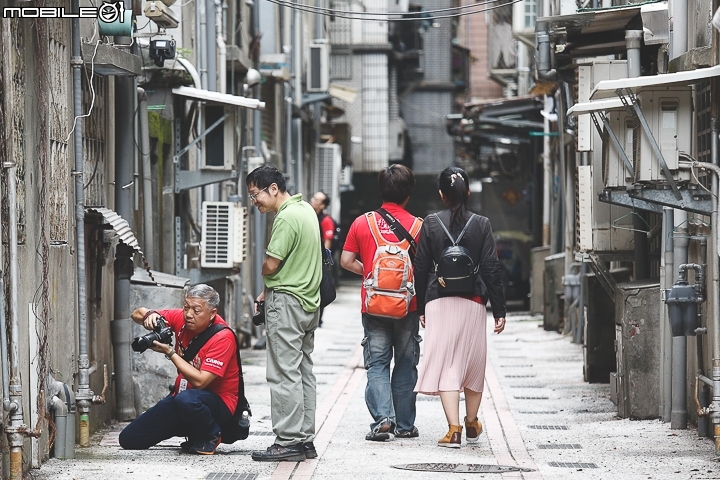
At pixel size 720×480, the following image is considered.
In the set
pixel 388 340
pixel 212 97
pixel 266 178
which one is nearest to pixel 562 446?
pixel 388 340

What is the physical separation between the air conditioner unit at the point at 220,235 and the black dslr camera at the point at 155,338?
7138mm

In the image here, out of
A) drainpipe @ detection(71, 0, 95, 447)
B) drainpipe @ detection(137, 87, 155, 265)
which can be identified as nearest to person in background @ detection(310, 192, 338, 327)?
drainpipe @ detection(137, 87, 155, 265)

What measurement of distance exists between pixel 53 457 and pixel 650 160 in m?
4.76

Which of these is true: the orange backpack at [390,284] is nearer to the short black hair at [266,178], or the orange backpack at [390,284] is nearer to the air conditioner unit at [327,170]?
the short black hair at [266,178]

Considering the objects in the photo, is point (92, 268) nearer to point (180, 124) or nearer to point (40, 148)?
point (40, 148)

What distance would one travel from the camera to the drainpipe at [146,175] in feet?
42.0

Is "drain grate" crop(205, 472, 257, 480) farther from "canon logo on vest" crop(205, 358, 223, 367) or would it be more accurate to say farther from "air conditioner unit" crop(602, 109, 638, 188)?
"air conditioner unit" crop(602, 109, 638, 188)

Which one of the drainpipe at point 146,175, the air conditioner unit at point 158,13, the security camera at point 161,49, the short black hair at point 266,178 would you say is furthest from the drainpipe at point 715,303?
the drainpipe at point 146,175

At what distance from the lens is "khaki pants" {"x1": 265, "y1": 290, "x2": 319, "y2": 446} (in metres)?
8.83

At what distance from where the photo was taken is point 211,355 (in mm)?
9062

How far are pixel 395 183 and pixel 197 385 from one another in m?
2.25

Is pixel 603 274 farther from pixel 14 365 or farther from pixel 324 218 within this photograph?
pixel 324 218

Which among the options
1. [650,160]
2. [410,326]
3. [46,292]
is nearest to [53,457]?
[46,292]

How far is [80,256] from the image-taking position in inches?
381
